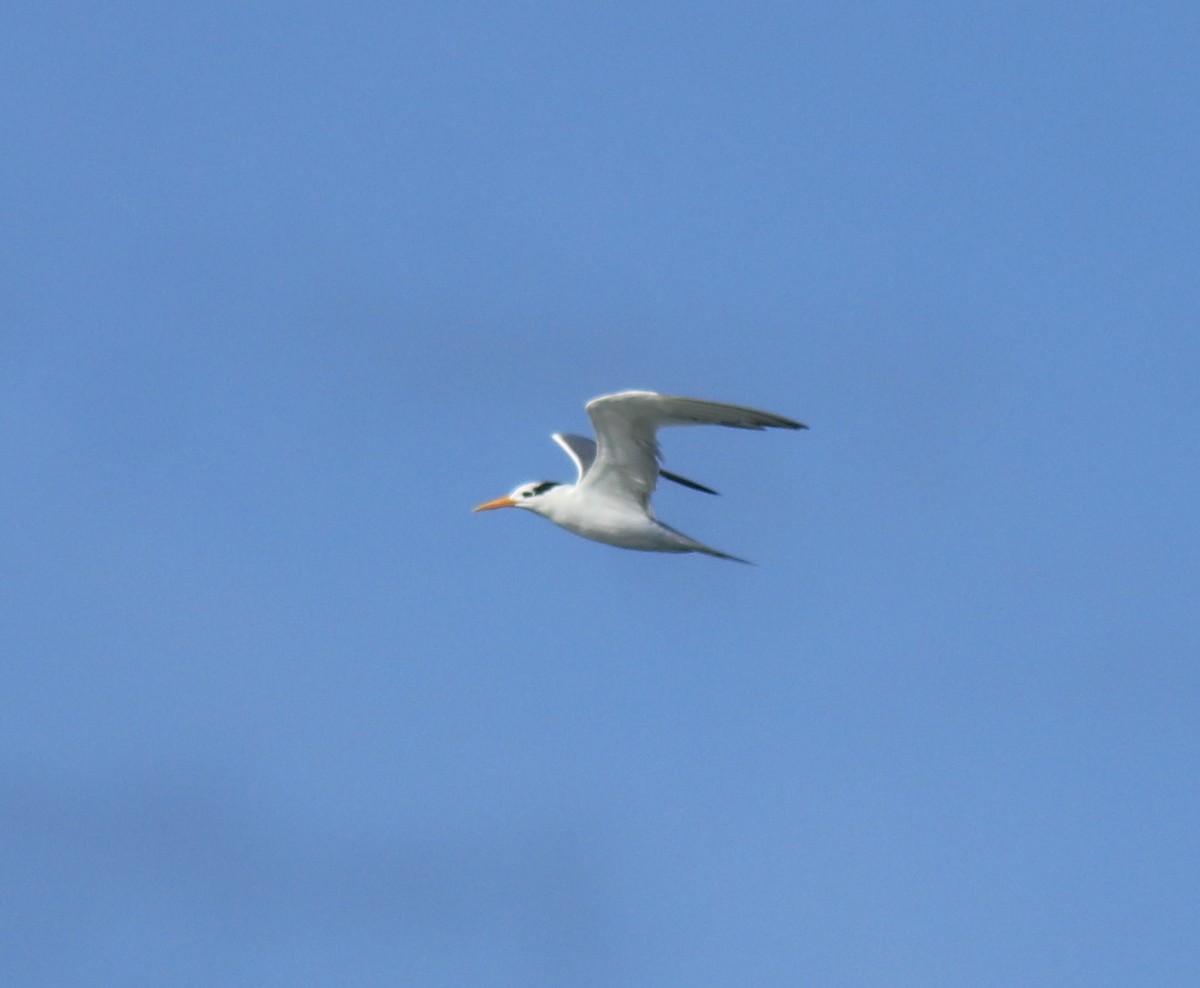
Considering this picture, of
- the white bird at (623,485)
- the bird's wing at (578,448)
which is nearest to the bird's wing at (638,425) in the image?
the white bird at (623,485)

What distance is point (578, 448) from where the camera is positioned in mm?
34469

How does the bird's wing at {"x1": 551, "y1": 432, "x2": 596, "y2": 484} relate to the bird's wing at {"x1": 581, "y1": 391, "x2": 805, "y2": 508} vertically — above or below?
above

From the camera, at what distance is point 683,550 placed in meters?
30.3

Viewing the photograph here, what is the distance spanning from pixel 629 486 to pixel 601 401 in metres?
2.41

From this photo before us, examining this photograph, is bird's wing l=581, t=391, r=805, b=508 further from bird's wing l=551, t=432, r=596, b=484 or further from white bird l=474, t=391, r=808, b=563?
bird's wing l=551, t=432, r=596, b=484

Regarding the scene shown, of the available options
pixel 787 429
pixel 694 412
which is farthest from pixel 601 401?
pixel 787 429

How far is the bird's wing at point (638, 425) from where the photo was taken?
2672cm

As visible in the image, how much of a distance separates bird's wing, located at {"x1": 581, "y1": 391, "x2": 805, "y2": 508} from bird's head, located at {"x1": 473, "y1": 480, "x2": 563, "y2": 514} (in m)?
1.36

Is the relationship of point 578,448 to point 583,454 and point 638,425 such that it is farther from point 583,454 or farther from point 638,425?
point 638,425

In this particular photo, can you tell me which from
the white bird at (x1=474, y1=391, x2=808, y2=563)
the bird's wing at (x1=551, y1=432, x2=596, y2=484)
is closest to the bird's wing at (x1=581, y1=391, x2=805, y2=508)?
the white bird at (x1=474, y1=391, x2=808, y2=563)

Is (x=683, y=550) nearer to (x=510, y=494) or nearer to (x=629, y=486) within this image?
(x=629, y=486)

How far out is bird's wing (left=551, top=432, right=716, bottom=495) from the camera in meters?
32.3

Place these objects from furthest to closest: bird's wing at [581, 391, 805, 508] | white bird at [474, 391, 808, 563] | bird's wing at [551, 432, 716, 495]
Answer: bird's wing at [551, 432, 716, 495], white bird at [474, 391, 808, 563], bird's wing at [581, 391, 805, 508]

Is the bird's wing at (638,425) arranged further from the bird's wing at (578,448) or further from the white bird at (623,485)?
the bird's wing at (578,448)
